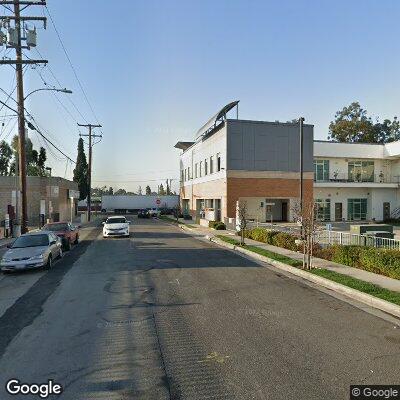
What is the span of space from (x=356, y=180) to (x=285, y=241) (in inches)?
1216

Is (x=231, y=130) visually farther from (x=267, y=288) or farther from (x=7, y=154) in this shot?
(x=7, y=154)

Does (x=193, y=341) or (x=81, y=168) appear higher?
(x=81, y=168)

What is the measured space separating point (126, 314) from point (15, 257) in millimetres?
7447

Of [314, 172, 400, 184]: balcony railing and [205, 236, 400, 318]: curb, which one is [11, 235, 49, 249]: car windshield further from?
[314, 172, 400, 184]: balcony railing

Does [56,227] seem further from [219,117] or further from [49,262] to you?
[219,117]

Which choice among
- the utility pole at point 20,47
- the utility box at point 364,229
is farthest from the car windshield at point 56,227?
the utility box at point 364,229

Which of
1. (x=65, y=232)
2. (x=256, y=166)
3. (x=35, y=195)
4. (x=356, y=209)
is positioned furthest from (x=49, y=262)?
(x=356, y=209)

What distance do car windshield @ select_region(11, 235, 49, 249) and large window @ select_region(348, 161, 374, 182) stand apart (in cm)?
3922

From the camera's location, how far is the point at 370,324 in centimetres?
804

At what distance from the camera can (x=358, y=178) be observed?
47.8 m

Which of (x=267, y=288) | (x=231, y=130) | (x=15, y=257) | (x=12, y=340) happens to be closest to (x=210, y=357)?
(x=12, y=340)

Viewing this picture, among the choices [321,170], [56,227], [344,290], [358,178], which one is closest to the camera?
[344,290]

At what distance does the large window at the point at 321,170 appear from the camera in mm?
Answer: 45750

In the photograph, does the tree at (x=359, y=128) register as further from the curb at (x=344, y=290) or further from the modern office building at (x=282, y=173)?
the curb at (x=344, y=290)
